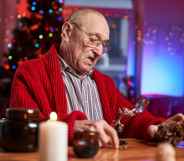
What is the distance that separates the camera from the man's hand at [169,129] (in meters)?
1.75

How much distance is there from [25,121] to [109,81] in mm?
1015

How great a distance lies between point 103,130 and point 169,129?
364mm

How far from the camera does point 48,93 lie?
205 centimetres

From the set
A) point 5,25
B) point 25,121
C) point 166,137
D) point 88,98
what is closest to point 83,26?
point 88,98

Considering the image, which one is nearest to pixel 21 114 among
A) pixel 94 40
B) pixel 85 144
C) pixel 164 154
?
pixel 85 144

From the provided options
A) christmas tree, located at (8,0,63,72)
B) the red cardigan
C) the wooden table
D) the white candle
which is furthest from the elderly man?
christmas tree, located at (8,0,63,72)

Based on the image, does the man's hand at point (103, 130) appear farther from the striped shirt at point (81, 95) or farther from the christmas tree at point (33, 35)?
the christmas tree at point (33, 35)

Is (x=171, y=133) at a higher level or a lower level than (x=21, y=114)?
lower

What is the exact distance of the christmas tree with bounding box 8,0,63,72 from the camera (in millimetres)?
5926

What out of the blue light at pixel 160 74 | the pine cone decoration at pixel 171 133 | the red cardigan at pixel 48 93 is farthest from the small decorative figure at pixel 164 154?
the blue light at pixel 160 74

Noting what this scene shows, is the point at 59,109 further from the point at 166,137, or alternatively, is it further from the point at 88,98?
the point at 166,137

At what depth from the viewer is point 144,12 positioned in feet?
23.9

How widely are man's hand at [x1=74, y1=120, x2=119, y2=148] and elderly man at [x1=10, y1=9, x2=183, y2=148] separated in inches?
13.0

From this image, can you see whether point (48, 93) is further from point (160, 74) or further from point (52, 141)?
point (160, 74)
